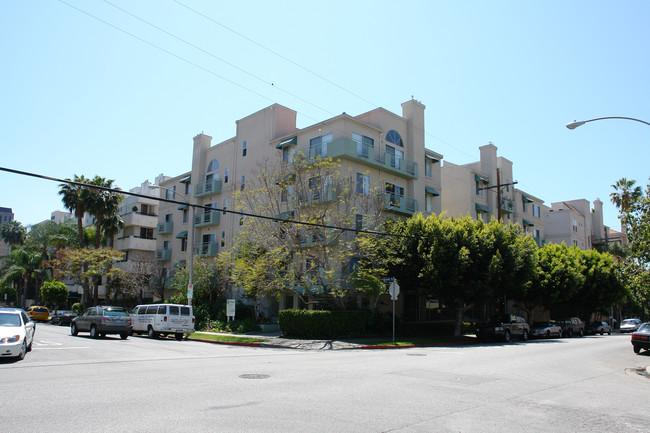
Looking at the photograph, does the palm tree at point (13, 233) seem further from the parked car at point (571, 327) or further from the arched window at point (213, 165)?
the parked car at point (571, 327)

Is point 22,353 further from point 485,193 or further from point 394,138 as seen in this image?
point 485,193

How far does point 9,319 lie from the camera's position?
14.5 meters

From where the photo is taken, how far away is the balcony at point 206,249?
131 feet

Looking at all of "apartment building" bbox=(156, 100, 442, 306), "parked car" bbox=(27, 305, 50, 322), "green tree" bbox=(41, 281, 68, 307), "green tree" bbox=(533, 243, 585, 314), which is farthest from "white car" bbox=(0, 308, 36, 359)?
"green tree" bbox=(41, 281, 68, 307)

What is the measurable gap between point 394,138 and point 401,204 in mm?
5252

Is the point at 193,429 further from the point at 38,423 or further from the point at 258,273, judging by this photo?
the point at 258,273

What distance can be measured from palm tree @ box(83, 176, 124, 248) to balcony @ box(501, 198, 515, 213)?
Answer: 37.6 meters

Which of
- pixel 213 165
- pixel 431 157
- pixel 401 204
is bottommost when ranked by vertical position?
pixel 401 204

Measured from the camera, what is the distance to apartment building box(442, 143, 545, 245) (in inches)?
1720

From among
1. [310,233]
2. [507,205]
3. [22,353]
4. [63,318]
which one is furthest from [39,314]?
[507,205]

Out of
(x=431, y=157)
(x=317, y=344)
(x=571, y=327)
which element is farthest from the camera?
(x=431, y=157)

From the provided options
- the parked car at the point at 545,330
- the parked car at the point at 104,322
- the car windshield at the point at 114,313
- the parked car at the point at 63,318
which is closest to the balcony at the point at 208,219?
the parked car at the point at 63,318

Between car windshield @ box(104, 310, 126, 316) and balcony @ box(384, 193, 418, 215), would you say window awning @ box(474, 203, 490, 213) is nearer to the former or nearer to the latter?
balcony @ box(384, 193, 418, 215)

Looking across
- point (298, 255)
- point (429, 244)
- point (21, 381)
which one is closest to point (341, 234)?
point (298, 255)
